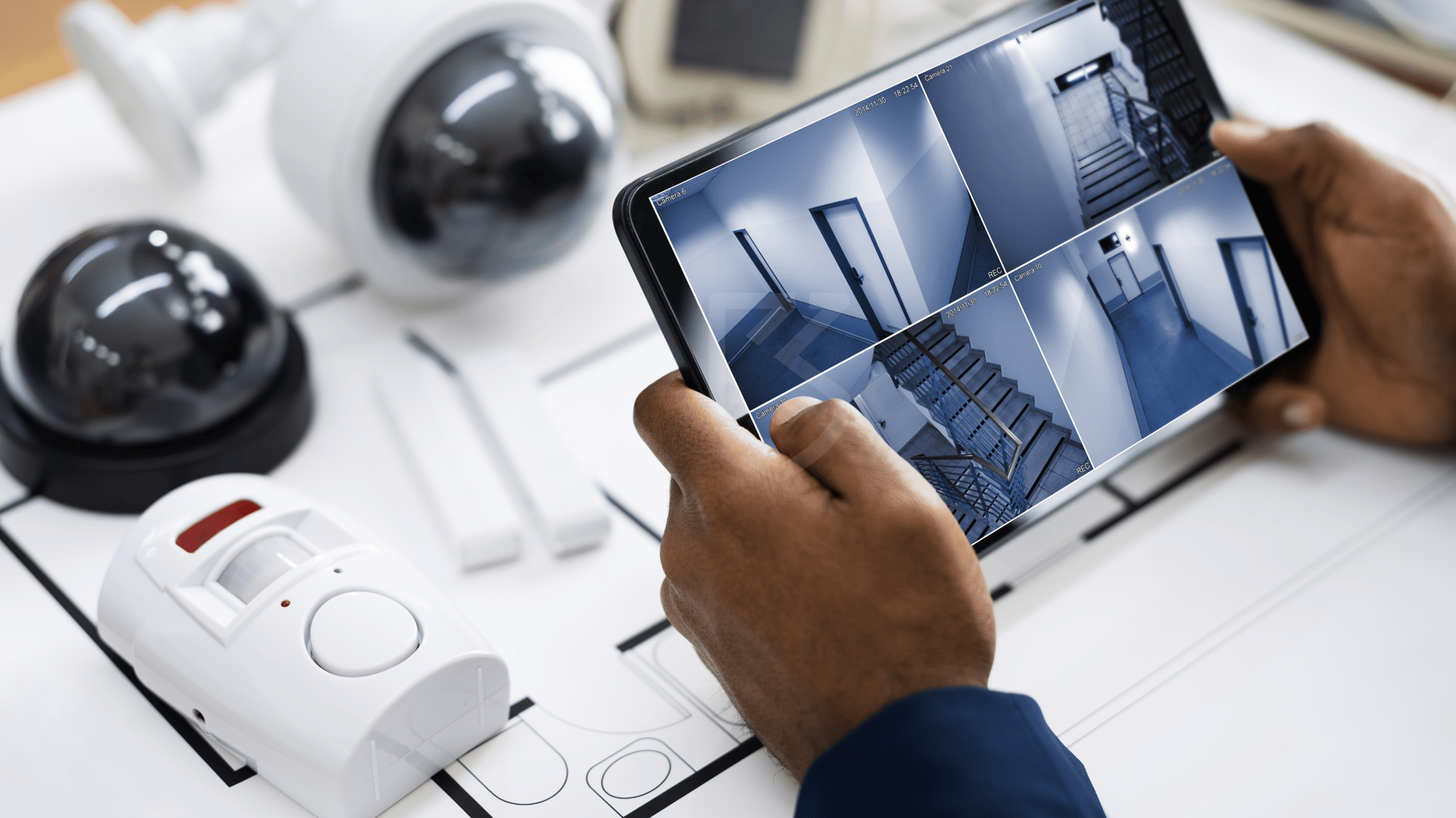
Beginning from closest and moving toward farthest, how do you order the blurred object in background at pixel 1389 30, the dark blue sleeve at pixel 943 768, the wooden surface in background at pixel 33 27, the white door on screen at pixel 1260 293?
1. the dark blue sleeve at pixel 943 768
2. the white door on screen at pixel 1260 293
3. the blurred object in background at pixel 1389 30
4. the wooden surface in background at pixel 33 27

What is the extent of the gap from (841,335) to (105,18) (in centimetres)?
75

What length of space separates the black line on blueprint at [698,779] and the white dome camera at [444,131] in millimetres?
435

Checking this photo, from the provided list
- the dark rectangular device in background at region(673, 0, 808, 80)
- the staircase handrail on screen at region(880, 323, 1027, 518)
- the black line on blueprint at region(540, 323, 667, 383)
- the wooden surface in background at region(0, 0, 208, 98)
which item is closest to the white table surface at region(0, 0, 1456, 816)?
the black line on blueprint at region(540, 323, 667, 383)

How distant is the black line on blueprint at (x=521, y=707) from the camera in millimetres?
605

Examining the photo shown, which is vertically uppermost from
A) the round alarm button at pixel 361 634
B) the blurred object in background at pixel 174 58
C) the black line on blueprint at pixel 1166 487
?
the blurred object in background at pixel 174 58

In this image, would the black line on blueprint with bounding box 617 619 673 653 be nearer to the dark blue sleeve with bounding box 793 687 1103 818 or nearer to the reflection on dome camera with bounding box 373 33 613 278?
the dark blue sleeve with bounding box 793 687 1103 818

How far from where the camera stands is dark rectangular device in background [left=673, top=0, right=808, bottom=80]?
3.25 ft

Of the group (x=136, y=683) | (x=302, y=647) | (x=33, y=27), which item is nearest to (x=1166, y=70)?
(x=302, y=647)

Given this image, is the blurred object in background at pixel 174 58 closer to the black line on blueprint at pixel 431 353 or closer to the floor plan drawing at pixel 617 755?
the black line on blueprint at pixel 431 353

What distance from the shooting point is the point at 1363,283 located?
0.73 metres

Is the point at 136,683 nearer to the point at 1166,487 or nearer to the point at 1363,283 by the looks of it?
the point at 1166,487

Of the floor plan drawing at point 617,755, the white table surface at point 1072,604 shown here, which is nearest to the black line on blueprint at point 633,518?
the white table surface at point 1072,604

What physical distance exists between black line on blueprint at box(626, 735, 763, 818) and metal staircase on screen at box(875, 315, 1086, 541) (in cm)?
17

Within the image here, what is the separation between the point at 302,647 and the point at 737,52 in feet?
2.31
